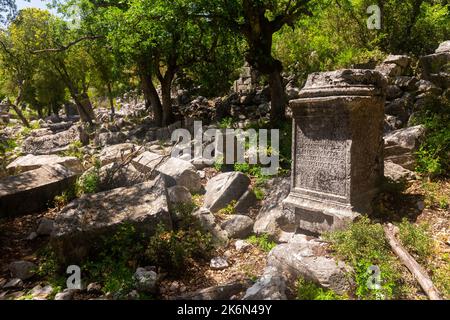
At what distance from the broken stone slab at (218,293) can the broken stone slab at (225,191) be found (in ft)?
7.84

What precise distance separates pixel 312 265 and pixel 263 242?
1.37m

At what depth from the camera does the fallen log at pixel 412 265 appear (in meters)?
3.13

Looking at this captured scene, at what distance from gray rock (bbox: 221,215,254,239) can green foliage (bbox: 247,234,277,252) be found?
0.17m

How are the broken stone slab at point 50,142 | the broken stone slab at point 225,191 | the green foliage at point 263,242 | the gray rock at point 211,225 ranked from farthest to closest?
the broken stone slab at point 50,142
the broken stone slab at point 225,191
the gray rock at point 211,225
the green foliage at point 263,242

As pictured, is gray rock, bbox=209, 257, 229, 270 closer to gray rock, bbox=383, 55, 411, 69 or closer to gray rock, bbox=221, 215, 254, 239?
gray rock, bbox=221, 215, 254, 239

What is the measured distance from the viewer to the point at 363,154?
4695mm

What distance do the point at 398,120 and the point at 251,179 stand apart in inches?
161

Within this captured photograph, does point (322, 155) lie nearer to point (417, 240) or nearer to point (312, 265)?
point (417, 240)

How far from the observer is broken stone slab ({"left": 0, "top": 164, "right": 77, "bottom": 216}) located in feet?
20.0

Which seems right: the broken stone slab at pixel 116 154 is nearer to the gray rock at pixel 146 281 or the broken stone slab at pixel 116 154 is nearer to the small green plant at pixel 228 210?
the small green plant at pixel 228 210

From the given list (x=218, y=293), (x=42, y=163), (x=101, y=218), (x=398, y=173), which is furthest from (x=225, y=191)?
(x=42, y=163)

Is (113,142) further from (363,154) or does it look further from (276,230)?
(363,154)

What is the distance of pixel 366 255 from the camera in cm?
366

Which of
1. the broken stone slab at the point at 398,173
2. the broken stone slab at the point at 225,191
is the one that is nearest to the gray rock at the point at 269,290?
the broken stone slab at the point at 225,191
